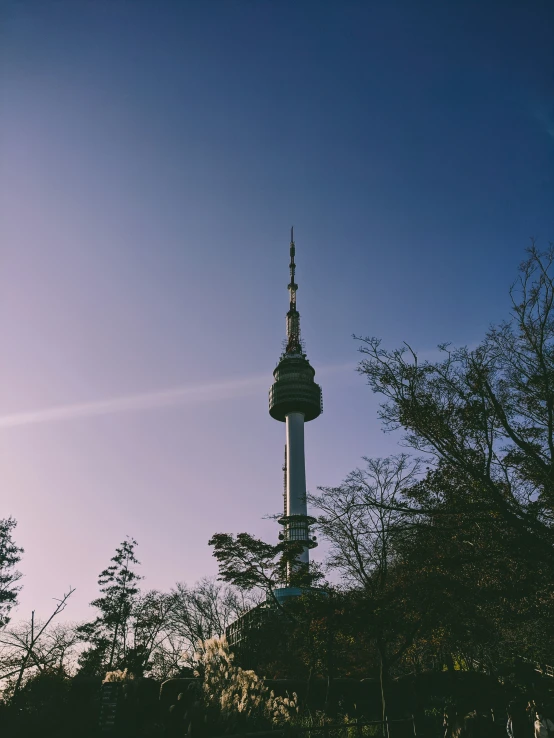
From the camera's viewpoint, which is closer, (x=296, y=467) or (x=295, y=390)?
(x=296, y=467)

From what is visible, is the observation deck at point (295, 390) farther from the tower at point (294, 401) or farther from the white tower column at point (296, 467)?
the white tower column at point (296, 467)

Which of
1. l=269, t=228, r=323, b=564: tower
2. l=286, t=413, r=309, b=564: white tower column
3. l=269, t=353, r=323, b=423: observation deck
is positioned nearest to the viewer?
l=286, t=413, r=309, b=564: white tower column

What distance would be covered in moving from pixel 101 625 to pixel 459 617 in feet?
106

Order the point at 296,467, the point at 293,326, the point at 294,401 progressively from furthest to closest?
the point at 293,326 → the point at 294,401 → the point at 296,467

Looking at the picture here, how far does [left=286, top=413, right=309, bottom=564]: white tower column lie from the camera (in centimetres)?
6581

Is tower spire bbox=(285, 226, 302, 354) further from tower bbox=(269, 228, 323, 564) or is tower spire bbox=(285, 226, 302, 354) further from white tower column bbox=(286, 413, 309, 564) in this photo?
white tower column bbox=(286, 413, 309, 564)

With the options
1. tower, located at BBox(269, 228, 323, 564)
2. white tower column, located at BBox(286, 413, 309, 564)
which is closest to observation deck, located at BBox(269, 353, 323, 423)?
tower, located at BBox(269, 228, 323, 564)

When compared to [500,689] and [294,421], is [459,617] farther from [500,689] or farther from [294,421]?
[294,421]

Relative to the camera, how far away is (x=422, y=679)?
61.8ft

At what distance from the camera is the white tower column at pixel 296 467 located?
6581 cm

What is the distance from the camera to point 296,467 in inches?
2761

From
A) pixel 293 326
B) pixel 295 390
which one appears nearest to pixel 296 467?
pixel 295 390

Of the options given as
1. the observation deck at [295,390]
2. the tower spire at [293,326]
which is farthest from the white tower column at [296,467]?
the tower spire at [293,326]

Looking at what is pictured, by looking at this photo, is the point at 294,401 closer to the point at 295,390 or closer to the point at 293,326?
the point at 295,390
